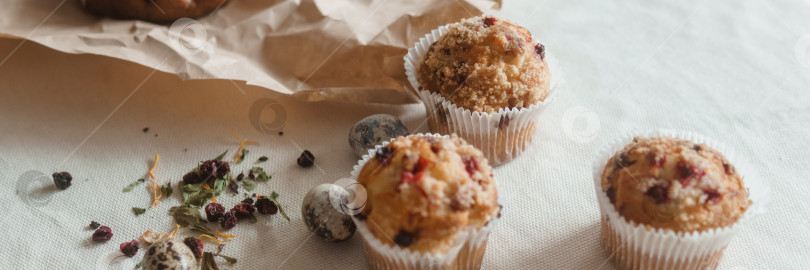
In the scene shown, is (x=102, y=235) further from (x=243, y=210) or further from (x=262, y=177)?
(x=262, y=177)

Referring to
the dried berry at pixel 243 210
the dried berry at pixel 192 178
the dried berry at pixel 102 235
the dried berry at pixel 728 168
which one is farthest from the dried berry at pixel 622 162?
the dried berry at pixel 102 235

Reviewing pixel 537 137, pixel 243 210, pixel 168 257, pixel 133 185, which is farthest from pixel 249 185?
pixel 537 137

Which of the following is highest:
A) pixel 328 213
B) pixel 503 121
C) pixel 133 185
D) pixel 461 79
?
pixel 461 79

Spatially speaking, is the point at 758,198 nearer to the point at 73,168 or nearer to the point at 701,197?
the point at 701,197

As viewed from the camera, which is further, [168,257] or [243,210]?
[243,210]

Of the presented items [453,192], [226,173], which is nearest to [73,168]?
[226,173]

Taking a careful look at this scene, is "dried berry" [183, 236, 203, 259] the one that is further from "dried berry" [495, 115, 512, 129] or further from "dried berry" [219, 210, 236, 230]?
"dried berry" [495, 115, 512, 129]

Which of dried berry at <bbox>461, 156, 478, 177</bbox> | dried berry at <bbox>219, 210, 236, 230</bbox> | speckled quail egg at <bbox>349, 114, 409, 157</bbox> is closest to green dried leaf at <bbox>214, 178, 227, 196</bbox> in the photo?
dried berry at <bbox>219, 210, 236, 230</bbox>
